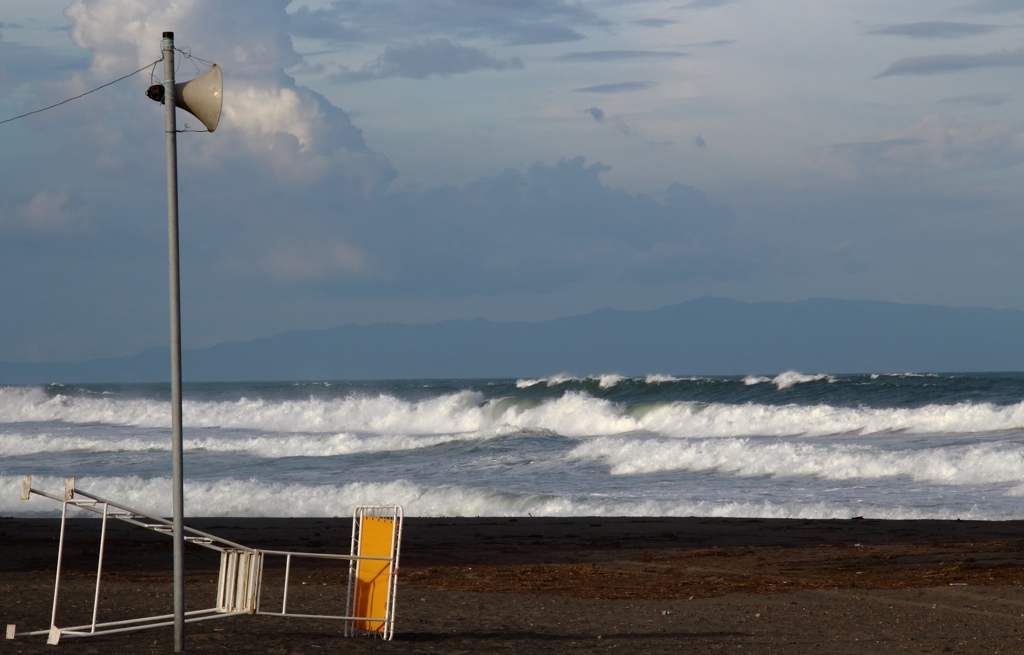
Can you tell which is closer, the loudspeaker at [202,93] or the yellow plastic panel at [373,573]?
the loudspeaker at [202,93]

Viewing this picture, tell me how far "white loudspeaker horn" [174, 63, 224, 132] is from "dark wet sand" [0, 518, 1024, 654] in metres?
3.51

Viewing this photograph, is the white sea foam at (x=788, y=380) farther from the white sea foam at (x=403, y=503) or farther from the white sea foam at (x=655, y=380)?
the white sea foam at (x=403, y=503)

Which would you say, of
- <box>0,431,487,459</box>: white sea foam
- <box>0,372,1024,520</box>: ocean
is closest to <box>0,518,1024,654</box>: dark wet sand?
<box>0,372,1024,520</box>: ocean

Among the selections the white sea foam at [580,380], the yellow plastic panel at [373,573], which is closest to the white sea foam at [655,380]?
the white sea foam at [580,380]

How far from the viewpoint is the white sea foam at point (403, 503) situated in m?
17.7

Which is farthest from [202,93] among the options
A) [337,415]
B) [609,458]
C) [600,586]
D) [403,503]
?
[337,415]

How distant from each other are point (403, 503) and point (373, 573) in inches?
496

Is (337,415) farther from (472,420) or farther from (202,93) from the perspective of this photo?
(202,93)

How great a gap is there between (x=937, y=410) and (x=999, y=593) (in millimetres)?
25330

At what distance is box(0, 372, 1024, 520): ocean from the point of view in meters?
19.5

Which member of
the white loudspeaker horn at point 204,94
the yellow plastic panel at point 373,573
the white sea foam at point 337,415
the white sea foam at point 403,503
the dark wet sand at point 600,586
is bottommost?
the white sea foam at point 337,415

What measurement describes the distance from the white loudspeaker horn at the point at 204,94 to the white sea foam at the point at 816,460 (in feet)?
59.6

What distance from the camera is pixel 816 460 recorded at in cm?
2289

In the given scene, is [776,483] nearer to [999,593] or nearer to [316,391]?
[999,593]
